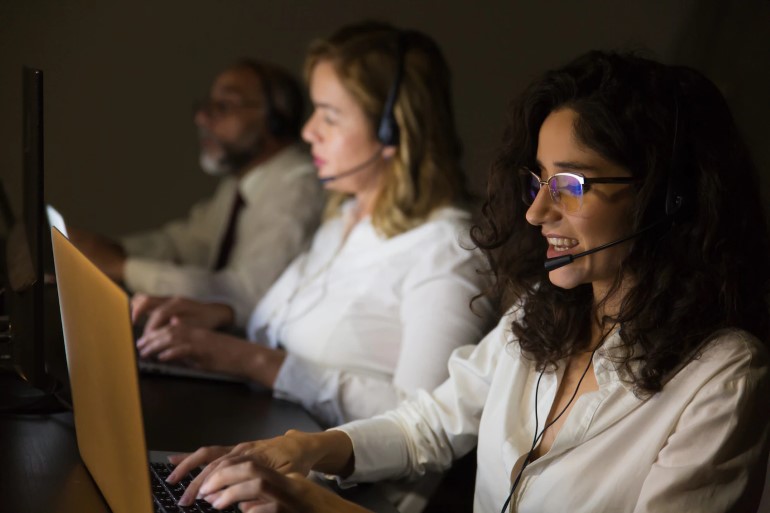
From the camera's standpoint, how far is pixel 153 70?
12.1ft

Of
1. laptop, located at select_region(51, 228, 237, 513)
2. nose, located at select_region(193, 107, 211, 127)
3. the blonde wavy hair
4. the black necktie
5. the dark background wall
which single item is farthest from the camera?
nose, located at select_region(193, 107, 211, 127)

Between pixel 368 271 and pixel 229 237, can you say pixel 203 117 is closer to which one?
pixel 229 237

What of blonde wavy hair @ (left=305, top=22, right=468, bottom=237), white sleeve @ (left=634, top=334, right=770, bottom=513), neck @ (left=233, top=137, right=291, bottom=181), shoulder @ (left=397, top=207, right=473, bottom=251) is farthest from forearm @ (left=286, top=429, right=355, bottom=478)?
neck @ (left=233, top=137, right=291, bottom=181)

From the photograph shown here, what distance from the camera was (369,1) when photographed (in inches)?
132

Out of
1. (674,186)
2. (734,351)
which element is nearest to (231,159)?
(674,186)

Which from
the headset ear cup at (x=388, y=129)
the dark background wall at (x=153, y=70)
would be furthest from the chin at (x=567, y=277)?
the dark background wall at (x=153, y=70)

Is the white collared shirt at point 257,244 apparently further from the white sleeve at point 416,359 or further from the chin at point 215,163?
the white sleeve at point 416,359

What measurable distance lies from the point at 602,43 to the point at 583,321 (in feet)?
5.23

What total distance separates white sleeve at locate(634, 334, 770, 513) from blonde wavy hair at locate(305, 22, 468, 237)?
0.93m

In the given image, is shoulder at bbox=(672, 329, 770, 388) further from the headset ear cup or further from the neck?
the neck

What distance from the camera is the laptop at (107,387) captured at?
84 centimetres

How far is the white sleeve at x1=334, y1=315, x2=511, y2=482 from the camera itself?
4.65 feet

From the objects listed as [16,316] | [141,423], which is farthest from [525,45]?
[141,423]

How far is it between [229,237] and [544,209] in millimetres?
1882
